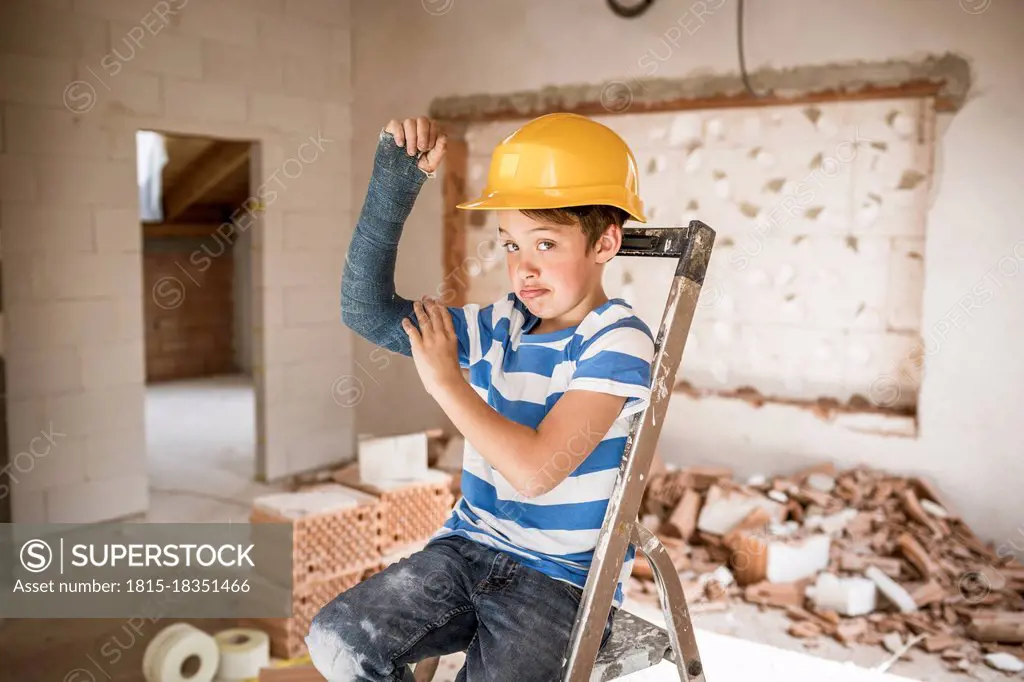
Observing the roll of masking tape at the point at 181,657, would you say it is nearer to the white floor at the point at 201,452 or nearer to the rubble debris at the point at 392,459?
the rubble debris at the point at 392,459

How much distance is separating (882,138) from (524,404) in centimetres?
311

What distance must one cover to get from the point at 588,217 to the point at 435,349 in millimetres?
363

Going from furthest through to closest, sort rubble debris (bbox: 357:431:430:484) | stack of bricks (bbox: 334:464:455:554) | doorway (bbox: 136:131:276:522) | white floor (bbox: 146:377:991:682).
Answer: doorway (bbox: 136:131:276:522) < rubble debris (bbox: 357:431:430:484) < stack of bricks (bbox: 334:464:455:554) < white floor (bbox: 146:377:991:682)

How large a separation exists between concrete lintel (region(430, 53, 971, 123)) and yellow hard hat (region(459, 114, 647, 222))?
2830 millimetres

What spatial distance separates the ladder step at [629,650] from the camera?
1.55 m

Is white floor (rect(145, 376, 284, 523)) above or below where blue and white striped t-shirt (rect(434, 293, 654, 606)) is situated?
below

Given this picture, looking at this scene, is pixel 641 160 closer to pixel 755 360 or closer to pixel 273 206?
pixel 755 360

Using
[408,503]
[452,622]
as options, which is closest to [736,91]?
[408,503]

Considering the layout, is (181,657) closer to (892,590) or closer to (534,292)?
(534,292)

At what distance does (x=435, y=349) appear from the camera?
148 centimetres

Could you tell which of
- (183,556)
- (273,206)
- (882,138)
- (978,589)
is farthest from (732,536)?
(273,206)

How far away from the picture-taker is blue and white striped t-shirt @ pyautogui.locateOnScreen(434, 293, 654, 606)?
4.82ft

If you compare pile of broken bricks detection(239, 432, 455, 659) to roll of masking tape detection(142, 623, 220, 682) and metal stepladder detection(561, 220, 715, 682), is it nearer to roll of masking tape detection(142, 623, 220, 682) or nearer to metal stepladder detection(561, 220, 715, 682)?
roll of masking tape detection(142, 623, 220, 682)

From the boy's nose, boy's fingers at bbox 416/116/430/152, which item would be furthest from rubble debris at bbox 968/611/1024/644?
boy's fingers at bbox 416/116/430/152
